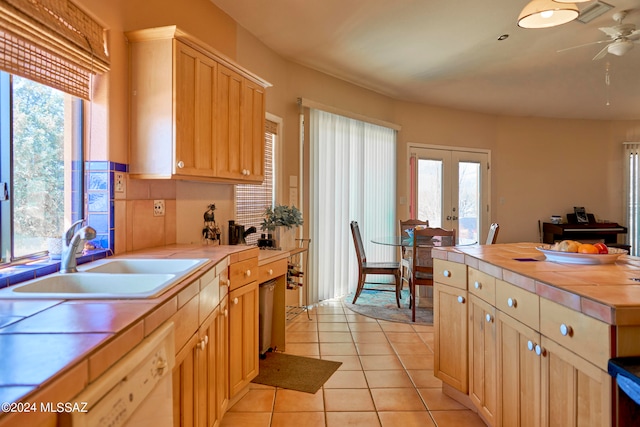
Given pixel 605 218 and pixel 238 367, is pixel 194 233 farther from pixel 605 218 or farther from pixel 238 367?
pixel 605 218

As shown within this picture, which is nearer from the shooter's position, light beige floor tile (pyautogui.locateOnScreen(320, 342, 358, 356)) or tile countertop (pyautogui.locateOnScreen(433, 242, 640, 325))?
tile countertop (pyautogui.locateOnScreen(433, 242, 640, 325))

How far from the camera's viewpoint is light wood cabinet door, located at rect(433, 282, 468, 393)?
2.22 meters

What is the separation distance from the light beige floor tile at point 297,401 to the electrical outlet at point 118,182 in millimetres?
1517

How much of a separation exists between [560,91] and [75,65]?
5.68 m

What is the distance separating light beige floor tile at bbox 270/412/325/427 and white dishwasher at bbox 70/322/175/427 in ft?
3.78

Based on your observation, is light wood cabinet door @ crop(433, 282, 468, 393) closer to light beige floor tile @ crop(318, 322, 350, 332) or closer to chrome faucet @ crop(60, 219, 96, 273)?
light beige floor tile @ crop(318, 322, 350, 332)

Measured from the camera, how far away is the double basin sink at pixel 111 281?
122cm

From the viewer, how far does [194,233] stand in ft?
9.38

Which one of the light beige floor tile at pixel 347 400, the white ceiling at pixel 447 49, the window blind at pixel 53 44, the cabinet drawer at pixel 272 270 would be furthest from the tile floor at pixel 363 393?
the white ceiling at pixel 447 49

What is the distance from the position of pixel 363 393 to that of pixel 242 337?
0.85 metres

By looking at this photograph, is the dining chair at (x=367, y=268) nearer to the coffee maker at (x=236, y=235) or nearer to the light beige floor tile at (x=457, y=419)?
the coffee maker at (x=236, y=235)

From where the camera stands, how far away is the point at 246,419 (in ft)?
7.24

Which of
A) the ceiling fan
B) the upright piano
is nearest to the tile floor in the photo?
the ceiling fan

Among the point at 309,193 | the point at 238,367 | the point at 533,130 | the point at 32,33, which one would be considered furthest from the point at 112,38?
the point at 533,130
